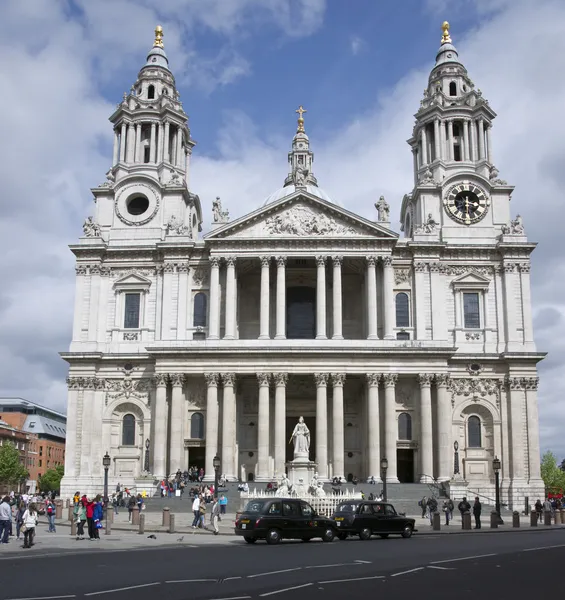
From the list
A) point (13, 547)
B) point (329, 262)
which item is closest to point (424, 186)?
point (329, 262)

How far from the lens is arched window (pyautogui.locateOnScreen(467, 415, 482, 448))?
199 ft

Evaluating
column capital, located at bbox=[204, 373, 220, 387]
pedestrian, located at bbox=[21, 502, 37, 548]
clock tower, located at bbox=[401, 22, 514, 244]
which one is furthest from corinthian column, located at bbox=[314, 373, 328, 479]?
pedestrian, located at bbox=[21, 502, 37, 548]

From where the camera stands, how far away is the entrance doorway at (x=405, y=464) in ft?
196

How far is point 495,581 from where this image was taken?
1762cm

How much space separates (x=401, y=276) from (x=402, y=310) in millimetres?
2701

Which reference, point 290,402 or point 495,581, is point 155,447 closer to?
point 290,402

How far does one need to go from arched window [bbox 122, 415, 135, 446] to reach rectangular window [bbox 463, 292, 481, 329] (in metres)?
27.2

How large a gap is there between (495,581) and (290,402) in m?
45.2

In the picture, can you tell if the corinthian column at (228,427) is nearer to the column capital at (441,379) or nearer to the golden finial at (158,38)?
the column capital at (441,379)

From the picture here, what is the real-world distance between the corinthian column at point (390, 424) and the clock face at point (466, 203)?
51.4 ft

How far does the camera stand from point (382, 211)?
2475 inches

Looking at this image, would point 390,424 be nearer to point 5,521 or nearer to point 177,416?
point 177,416

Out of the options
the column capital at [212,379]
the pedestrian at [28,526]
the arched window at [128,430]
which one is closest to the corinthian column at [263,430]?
the column capital at [212,379]

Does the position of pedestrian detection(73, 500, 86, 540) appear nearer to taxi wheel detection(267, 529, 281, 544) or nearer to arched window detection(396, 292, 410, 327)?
taxi wheel detection(267, 529, 281, 544)
